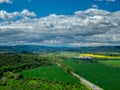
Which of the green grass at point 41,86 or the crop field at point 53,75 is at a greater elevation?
the green grass at point 41,86

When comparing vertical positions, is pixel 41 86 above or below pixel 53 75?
above

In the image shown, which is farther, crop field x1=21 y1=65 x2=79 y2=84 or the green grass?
crop field x1=21 y1=65 x2=79 y2=84

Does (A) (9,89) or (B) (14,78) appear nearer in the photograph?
(A) (9,89)

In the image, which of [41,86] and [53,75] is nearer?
[41,86]

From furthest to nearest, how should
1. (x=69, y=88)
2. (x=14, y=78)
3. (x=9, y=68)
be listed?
(x=9, y=68), (x=14, y=78), (x=69, y=88)

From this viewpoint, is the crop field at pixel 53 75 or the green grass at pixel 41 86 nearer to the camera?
the green grass at pixel 41 86

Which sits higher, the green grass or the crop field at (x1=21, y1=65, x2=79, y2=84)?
the green grass

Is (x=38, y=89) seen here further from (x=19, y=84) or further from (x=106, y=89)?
(x=106, y=89)

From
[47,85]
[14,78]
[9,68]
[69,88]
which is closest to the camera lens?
[69,88]

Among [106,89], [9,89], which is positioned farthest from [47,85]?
[106,89]

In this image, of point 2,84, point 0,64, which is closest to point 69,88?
point 2,84

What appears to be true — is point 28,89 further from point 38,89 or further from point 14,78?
point 14,78
